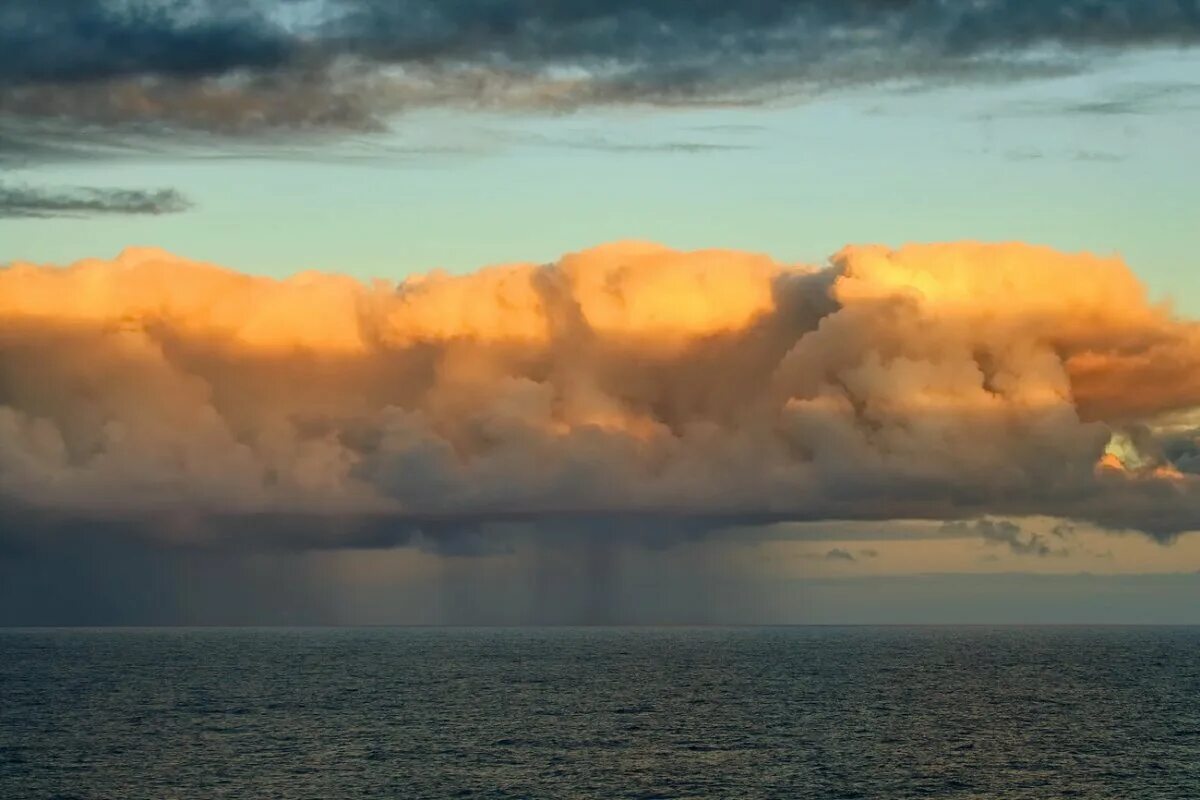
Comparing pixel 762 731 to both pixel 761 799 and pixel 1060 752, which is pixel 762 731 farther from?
pixel 761 799

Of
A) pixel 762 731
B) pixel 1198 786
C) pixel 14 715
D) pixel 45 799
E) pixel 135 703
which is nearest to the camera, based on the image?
pixel 45 799

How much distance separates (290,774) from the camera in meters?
112

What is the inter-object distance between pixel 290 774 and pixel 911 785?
4473 centimetres

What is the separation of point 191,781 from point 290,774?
7.28 metres

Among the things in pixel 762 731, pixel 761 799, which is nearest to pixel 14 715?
pixel 762 731

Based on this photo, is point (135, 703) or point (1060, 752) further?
point (135, 703)

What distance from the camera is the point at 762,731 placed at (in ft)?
473

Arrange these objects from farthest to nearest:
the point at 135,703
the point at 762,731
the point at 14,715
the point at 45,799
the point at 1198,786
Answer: the point at 135,703
the point at 14,715
the point at 762,731
the point at 1198,786
the point at 45,799

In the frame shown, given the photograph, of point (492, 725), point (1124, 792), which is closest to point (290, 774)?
point (492, 725)

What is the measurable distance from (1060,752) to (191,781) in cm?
7052

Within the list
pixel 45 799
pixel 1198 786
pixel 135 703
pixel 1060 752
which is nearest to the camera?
pixel 45 799

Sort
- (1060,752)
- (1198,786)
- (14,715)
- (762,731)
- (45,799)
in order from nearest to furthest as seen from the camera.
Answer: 1. (45,799)
2. (1198,786)
3. (1060,752)
4. (762,731)
5. (14,715)

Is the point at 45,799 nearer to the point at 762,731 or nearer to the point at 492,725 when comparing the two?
the point at 492,725

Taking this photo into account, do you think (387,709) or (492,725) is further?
(387,709)
